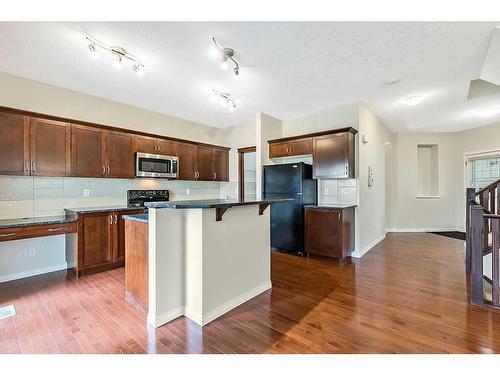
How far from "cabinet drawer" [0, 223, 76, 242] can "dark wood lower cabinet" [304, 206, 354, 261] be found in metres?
3.43

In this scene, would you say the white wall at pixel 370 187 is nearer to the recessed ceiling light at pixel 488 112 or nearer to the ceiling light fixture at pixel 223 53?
the recessed ceiling light at pixel 488 112

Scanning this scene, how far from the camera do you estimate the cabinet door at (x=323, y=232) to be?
12.0 feet

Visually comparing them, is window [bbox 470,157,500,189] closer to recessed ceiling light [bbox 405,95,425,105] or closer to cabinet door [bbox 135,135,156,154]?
recessed ceiling light [bbox 405,95,425,105]

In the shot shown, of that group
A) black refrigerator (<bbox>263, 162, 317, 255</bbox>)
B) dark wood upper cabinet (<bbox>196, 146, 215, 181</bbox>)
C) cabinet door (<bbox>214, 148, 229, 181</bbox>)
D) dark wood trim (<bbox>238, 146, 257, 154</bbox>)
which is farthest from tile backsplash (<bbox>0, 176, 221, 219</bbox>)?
black refrigerator (<bbox>263, 162, 317, 255</bbox>)

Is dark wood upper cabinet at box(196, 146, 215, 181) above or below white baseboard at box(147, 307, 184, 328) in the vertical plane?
above

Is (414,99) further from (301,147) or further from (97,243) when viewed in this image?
(97,243)

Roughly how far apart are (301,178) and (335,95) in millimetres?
1418

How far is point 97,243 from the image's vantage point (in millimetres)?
3279

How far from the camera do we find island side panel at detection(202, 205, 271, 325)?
209 centimetres

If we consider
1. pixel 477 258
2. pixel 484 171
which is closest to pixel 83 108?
pixel 477 258

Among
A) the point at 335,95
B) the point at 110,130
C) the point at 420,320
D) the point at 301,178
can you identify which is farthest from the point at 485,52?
the point at 110,130

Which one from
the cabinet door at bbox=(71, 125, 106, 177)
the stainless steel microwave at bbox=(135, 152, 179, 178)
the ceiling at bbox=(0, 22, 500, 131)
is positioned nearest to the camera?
the ceiling at bbox=(0, 22, 500, 131)

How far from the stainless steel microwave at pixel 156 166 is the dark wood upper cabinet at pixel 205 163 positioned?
0.55m
